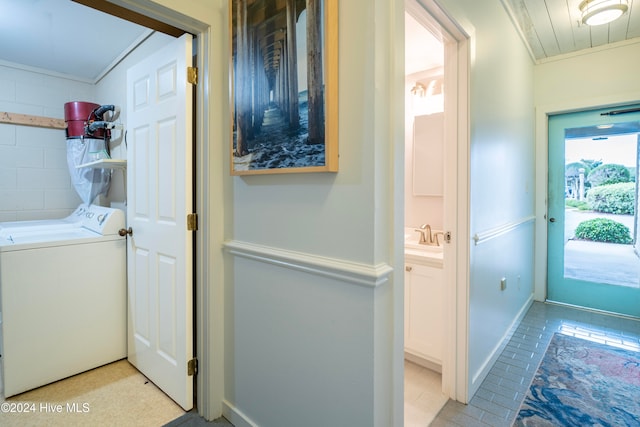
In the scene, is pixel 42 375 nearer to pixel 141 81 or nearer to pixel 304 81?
pixel 141 81

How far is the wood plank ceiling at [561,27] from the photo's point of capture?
2387 mm

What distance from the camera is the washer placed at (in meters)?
1.88

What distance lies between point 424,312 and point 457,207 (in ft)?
2.61

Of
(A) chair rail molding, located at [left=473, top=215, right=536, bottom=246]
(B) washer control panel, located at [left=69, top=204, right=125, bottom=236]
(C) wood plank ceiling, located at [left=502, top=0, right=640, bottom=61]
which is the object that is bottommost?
(A) chair rail molding, located at [left=473, top=215, right=536, bottom=246]

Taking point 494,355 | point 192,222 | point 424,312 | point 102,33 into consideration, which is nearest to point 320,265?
point 192,222

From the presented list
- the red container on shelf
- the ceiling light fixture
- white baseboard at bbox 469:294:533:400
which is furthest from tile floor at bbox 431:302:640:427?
the red container on shelf

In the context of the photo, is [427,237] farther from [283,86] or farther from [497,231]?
[283,86]

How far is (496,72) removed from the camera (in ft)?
7.43

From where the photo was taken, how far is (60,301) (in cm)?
205

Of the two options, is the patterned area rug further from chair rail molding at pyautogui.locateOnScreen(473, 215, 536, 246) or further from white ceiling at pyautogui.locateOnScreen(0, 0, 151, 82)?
white ceiling at pyautogui.locateOnScreen(0, 0, 151, 82)

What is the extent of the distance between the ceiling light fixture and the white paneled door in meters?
2.74

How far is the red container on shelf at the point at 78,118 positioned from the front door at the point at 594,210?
4592 mm

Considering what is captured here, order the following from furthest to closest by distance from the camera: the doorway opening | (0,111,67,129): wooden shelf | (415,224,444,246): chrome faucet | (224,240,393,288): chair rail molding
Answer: (0,111,67,129): wooden shelf < (415,224,444,246): chrome faucet < the doorway opening < (224,240,393,288): chair rail molding

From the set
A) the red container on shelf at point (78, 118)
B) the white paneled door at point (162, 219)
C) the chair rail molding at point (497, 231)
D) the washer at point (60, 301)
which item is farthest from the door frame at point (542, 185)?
the red container on shelf at point (78, 118)
